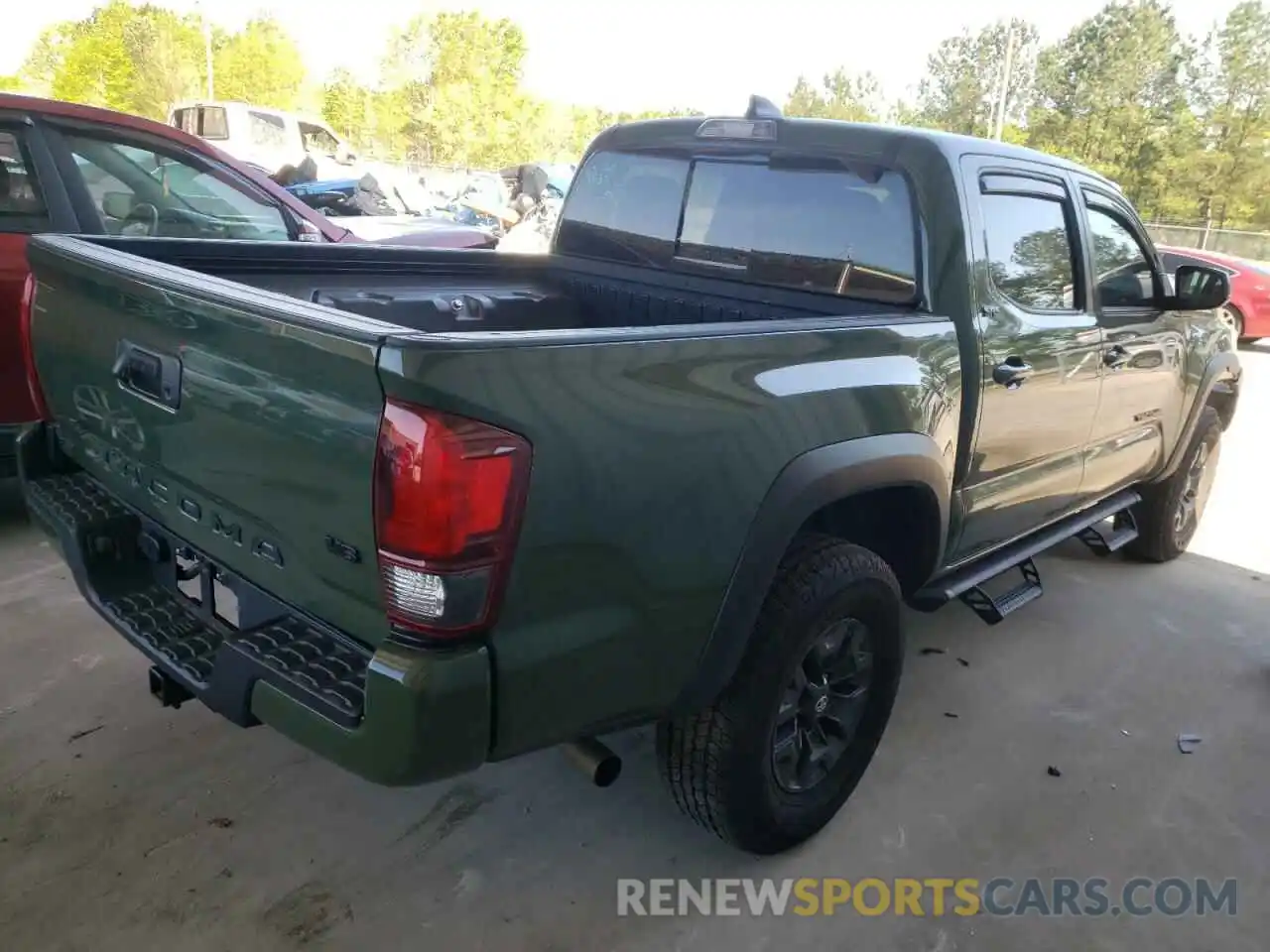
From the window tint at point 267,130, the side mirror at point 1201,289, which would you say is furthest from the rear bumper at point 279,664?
the window tint at point 267,130

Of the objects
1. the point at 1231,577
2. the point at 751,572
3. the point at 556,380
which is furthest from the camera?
the point at 1231,577

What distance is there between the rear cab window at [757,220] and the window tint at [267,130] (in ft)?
53.0

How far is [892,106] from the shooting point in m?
63.4

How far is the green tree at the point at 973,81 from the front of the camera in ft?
179

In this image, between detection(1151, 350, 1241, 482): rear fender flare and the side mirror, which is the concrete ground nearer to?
detection(1151, 350, 1241, 482): rear fender flare

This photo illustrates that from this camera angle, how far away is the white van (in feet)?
→ 56.2

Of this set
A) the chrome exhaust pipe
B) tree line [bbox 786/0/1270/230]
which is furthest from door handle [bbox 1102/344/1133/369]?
tree line [bbox 786/0/1270/230]

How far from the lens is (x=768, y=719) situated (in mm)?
2289

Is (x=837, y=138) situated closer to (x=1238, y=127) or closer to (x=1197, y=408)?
(x=1197, y=408)

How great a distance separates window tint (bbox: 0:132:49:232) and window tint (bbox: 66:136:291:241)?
21cm

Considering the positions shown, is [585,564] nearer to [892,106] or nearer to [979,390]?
[979,390]

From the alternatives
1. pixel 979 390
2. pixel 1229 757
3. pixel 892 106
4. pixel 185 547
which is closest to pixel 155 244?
pixel 185 547

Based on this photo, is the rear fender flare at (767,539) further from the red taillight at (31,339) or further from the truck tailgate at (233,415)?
the red taillight at (31,339)

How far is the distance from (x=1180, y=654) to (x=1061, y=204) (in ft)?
6.28
